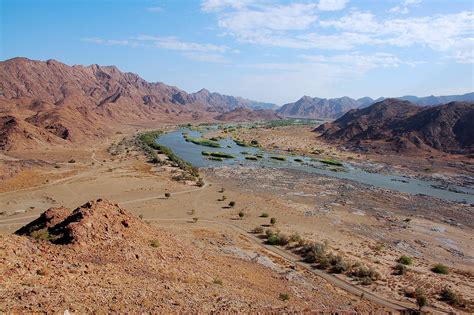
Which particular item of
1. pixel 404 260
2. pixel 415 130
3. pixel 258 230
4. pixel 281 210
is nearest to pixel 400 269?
pixel 404 260

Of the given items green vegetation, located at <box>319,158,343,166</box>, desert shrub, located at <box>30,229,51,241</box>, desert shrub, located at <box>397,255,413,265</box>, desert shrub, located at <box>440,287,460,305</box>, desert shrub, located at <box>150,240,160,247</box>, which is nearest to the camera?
desert shrub, located at <box>30,229,51,241</box>

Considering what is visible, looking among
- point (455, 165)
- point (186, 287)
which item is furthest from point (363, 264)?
point (455, 165)

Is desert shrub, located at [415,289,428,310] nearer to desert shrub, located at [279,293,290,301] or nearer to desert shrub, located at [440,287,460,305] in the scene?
desert shrub, located at [440,287,460,305]

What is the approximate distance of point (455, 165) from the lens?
80.2 meters

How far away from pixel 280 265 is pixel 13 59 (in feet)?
648

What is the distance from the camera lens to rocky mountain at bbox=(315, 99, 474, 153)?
319 feet

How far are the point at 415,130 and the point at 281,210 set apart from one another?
79.9m

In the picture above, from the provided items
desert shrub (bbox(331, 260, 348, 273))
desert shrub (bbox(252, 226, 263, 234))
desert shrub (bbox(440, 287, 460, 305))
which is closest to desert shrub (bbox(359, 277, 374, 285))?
desert shrub (bbox(331, 260, 348, 273))

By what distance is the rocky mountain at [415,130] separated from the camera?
97.2 meters

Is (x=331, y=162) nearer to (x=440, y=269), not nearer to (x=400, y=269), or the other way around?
(x=440, y=269)

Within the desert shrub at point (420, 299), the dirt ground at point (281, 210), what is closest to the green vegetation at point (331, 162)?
the dirt ground at point (281, 210)

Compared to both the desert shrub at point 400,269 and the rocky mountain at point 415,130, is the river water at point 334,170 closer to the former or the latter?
the rocky mountain at point 415,130

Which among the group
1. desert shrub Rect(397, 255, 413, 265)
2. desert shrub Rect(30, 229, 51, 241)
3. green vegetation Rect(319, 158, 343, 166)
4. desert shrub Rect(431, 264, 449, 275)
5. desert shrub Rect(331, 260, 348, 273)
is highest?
desert shrub Rect(30, 229, 51, 241)

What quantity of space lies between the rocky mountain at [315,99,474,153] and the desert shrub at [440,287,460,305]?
78302mm
